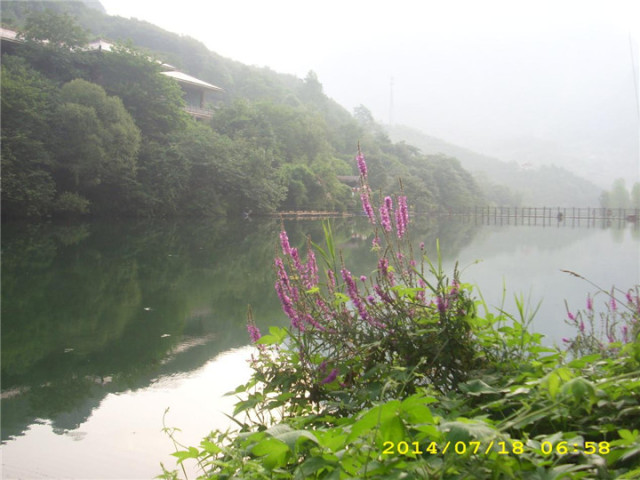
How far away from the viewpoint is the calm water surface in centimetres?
204

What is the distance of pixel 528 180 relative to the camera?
210 feet

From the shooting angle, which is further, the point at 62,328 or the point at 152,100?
the point at 152,100

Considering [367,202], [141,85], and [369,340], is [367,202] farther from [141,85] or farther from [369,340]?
[141,85]

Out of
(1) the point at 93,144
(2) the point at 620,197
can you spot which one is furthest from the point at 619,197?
(1) the point at 93,144

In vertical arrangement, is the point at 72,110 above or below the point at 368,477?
above

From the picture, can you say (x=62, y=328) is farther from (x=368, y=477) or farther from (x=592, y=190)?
(x=592, y=190)

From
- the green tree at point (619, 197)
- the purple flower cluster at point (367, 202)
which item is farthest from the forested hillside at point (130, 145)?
the green tree at point (619, 197)

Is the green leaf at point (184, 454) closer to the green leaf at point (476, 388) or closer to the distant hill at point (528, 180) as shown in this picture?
the green leaf at point (476, 388)

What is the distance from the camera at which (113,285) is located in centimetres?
555

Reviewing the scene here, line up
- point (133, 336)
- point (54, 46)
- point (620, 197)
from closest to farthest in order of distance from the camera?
point (133, 336)
point (54, 46)
point (620, 197)

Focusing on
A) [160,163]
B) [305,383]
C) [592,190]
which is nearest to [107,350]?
[305,383]

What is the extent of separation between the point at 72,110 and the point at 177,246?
8.48 meters

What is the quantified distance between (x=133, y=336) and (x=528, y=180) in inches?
2585

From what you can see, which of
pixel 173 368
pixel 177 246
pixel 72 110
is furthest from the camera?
pixel 72 110
